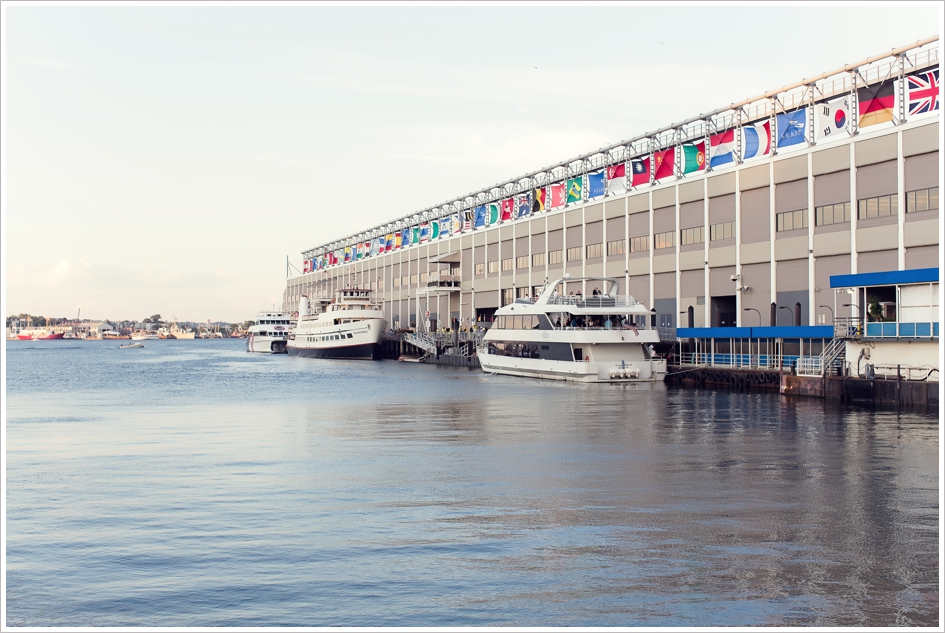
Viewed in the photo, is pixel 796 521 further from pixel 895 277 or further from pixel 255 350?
pixel 255 350

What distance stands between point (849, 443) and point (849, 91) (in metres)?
35.7

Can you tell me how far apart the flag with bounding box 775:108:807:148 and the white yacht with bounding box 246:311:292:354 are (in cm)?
11013

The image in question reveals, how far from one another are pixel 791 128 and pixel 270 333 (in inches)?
4629

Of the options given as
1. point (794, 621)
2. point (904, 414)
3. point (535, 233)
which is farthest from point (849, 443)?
point (535, 233)

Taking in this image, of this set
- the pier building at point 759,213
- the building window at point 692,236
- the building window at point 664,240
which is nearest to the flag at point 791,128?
the pier building at point 759,213

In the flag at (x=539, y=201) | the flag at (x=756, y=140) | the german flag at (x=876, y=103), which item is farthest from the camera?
the flag at (x=539, y=201)

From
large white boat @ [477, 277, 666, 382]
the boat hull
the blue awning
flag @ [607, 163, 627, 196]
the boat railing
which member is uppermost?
flag @ [607, 163, 627, 196]

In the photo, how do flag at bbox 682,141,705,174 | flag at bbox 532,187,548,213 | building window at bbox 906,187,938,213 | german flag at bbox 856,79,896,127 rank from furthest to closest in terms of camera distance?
flag at bbox 532,187,548,213, flag at bbox 682,141,705,174, german flag at bbox 856,79,896,127, building window at bbox 906,187,938,213

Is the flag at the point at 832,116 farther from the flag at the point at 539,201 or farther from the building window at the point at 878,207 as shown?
the flag at the point at 539,201

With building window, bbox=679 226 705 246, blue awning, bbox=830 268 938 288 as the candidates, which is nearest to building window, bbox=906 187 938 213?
blue awning, bbox=830 268 938 288

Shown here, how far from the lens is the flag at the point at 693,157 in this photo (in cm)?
6731

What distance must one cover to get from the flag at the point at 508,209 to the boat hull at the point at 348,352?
27010 millimetres

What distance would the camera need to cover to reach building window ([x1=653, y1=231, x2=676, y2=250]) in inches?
2699

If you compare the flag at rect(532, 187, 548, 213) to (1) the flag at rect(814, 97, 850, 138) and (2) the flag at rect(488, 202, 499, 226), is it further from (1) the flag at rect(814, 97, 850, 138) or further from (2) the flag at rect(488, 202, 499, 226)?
(1) the flag at rect(814, 97, 850, 138)
